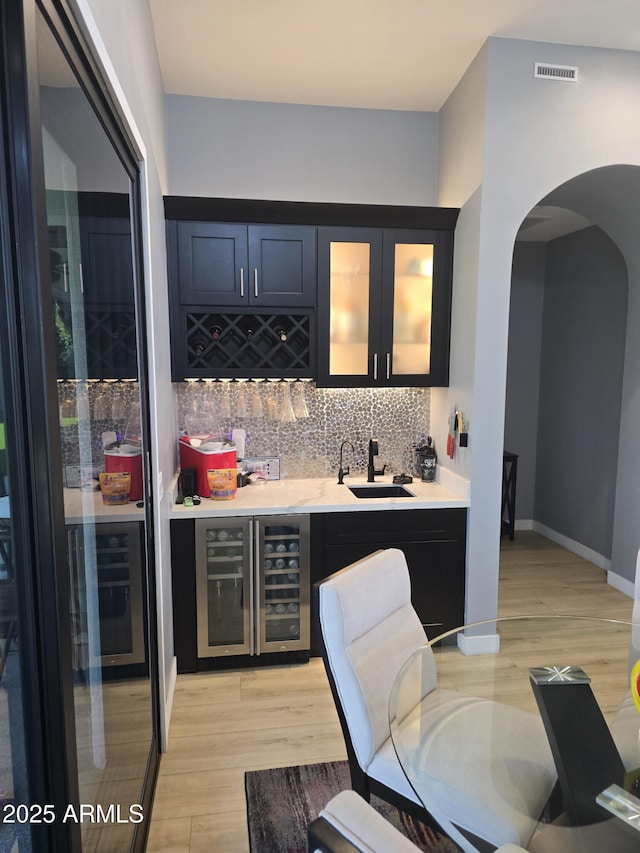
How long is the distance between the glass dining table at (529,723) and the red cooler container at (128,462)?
3.53 ft

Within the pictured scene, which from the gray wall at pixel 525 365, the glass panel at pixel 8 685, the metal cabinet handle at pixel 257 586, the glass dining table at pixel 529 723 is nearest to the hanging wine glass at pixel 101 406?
the glass panel at pixel 8 685

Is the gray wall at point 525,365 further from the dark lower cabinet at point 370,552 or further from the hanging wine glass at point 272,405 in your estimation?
the hanging wine glass at point 272,405

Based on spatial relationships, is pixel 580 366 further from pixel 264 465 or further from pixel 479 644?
pixel 479 644

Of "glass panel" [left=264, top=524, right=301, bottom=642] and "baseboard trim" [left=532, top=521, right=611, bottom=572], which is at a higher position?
"glass panel" [left=264, top=524, right=301, bottom=642]

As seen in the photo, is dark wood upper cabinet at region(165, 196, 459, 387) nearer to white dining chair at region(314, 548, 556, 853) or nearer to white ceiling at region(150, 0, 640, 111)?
white ceiling at region(150, 0, 640, 111)

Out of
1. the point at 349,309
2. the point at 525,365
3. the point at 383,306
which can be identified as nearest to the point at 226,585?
the point at 349,309

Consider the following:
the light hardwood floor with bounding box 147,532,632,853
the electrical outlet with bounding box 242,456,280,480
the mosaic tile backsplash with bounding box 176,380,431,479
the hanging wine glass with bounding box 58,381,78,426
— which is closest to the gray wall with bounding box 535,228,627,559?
the light hardwood floor with bounding box 147,532,632,853

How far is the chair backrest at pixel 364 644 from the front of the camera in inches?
63.2

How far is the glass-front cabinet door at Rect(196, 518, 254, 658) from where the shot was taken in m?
3.01

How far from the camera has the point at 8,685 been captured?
88 centimetres

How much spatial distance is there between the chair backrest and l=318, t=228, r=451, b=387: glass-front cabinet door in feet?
5.74

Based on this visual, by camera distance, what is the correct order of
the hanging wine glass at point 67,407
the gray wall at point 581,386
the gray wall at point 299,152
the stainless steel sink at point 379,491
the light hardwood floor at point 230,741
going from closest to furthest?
the hanging wine glass at point 67,407
the light hardwood floor at point 230,741
the gray wall at point 299,152
the stainless steel sink at point 379,491
the gray wall at point 581,386

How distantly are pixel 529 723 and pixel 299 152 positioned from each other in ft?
11.1

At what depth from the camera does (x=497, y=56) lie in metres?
2.89
